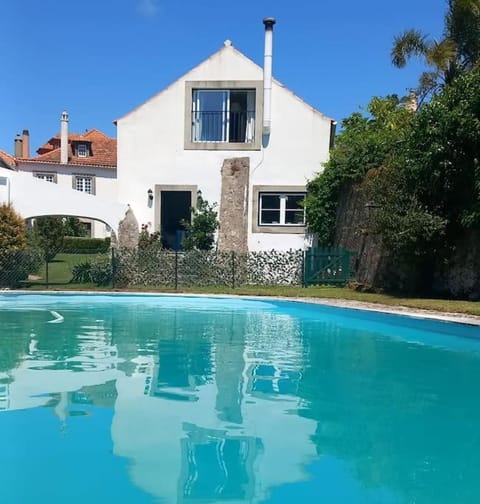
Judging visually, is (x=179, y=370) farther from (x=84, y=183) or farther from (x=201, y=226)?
(x=84, y=183)

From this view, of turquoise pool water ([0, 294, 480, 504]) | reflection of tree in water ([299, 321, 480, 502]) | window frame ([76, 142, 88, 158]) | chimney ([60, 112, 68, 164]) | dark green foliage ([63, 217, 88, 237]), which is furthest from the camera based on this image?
window frame ([76, 142, 88, 158])

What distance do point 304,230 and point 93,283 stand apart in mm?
8976

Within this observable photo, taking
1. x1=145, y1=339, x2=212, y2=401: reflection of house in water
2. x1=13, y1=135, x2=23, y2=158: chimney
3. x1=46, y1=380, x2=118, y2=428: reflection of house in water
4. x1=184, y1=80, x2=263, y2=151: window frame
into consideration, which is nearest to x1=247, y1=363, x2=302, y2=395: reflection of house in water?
x1=145, y1=339, x2=212, y2=401: reflection of house in water

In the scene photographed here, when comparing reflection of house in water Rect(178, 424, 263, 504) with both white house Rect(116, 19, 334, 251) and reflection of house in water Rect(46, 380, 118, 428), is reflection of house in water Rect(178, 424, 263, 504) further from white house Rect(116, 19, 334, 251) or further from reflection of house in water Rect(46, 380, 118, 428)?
white house Rect(116, 19, 334, 251)

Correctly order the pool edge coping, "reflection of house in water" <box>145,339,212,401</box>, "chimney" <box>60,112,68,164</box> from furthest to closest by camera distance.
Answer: "chimney" <box>60,112,68,164</box> < the pool edge coping < "reflection of house in water" <box>145,339,212,401</box>

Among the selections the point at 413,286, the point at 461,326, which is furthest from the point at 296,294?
the point at 461,326

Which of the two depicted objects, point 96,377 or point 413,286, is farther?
point 413,286

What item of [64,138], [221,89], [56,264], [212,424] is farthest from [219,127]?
[212,424]

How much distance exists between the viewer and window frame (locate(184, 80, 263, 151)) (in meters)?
22.4

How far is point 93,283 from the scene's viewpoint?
1983 centimetres

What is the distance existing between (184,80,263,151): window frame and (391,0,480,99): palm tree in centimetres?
574

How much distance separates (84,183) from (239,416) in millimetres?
35126

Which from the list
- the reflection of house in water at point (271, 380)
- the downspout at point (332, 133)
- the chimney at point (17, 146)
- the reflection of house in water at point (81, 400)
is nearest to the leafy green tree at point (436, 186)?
the downspout at point (332, 133)

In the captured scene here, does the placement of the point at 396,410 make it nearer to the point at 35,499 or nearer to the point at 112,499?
the point at 112,499
